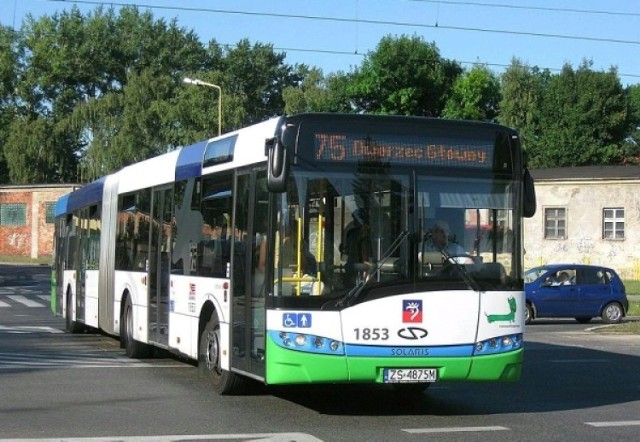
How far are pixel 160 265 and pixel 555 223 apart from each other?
41.0 meters

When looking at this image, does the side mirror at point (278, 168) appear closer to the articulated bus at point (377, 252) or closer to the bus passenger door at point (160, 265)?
the articulated bus at point (377, 252)

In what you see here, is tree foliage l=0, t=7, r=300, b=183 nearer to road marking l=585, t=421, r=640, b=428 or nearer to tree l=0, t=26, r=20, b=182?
tree l=0, t=26, r=20, b=182

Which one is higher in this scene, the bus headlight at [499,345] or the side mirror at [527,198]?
the side mirror at [527,198]

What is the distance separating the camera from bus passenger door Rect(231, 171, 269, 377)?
441 inches

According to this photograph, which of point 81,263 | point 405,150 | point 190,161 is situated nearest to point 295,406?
point 405,150

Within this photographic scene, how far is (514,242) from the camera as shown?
11297 millimetres

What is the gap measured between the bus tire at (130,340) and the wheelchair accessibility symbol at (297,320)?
677 centimetres

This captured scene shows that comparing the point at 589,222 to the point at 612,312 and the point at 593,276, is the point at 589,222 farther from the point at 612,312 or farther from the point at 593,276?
the point at 612,312

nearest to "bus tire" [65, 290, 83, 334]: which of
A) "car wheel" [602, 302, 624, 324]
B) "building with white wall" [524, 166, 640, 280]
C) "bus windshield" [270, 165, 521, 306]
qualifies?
"bus windshield" [270, 165, 521, 306]

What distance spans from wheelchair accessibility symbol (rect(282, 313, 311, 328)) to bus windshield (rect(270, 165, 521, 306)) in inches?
4.9

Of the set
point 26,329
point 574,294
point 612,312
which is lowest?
point 26,329

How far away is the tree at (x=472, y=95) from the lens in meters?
80.9

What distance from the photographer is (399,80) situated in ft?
258

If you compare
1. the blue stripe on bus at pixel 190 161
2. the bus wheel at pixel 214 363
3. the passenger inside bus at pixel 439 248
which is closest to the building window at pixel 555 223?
the blue stripe on bus at pixel 190 161
